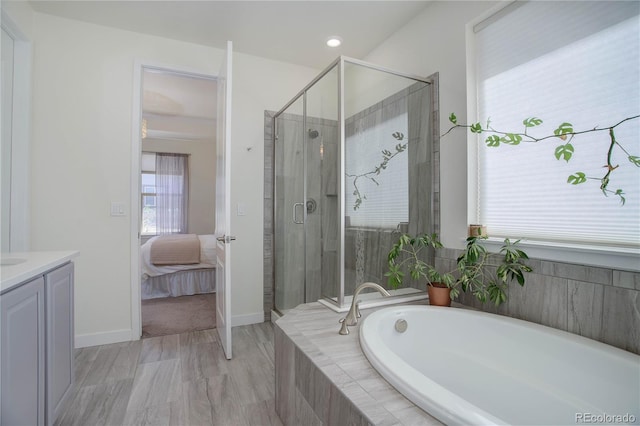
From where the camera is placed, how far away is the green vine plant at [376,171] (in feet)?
6.63

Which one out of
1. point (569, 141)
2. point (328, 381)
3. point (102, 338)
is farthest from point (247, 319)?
point (569, 141)

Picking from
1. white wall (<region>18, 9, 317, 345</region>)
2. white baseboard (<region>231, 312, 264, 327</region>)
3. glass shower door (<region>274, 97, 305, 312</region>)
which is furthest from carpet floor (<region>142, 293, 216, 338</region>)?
glass shower door (<region>274, 97, 305, 312</region>)

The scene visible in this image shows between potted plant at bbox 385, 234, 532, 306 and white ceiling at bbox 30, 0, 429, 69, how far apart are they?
1.71m

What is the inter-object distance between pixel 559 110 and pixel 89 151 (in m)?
3.19

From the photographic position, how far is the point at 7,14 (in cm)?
199

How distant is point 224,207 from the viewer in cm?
232

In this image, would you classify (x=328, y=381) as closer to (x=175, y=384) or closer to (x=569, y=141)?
(x=175, y=384)

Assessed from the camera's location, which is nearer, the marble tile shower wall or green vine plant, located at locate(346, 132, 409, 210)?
the marble tile shower wall

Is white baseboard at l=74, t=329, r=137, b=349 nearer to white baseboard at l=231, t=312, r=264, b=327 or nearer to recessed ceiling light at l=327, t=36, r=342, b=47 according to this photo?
white baseboard at l=231, t=312, r=264, b=327

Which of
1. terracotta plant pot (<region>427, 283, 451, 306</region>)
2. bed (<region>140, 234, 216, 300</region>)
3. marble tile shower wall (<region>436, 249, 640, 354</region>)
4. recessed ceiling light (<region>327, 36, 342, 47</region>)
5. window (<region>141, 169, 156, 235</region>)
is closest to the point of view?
marble tile shower wall (<region>436, 249, 640, 354</region>)

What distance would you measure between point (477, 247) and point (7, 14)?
10.7 feet

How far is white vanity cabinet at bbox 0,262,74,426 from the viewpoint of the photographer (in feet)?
3.44

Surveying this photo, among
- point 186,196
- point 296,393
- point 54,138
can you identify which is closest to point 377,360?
point 296,393

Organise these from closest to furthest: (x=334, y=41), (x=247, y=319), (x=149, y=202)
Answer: (x=334, y=41) < (x=247, y=319) < (x=149, y=202)
